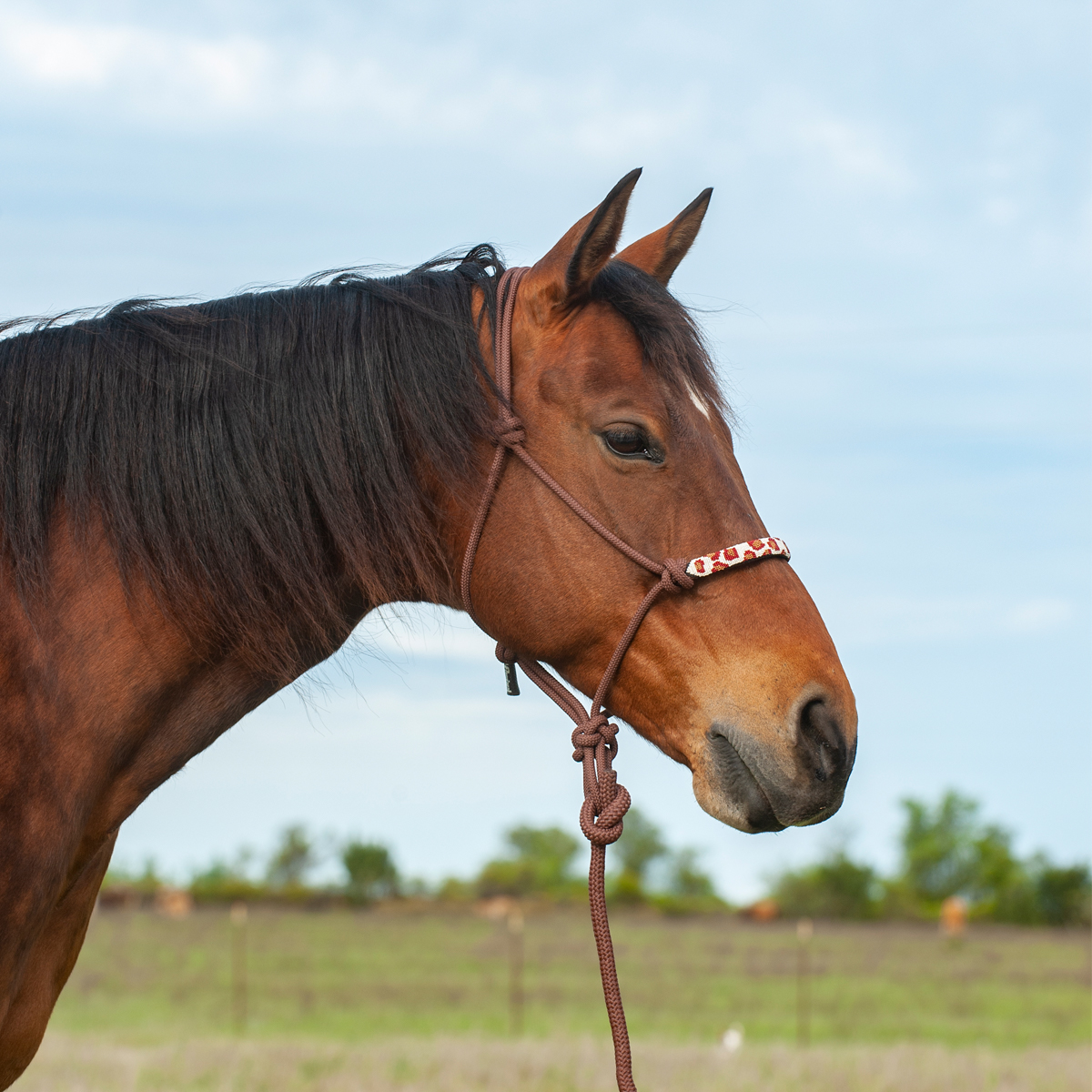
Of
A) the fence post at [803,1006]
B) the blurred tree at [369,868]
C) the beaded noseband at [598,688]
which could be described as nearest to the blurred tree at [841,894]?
the blurred tree at [369,868]

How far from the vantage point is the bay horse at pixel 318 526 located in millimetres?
2285

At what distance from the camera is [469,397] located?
2.46 m

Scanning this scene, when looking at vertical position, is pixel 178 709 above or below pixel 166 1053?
above

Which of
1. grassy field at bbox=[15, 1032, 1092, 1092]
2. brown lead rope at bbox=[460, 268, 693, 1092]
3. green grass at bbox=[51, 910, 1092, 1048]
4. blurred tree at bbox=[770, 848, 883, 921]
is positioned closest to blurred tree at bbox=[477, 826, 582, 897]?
blurred tree at bbox=[770, 848, 883, 921]

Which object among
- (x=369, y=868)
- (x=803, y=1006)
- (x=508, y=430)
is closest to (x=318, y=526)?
(x=508, y=430)

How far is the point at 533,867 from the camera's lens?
44969 millimetres

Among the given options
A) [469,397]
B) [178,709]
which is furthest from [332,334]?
[178,709]

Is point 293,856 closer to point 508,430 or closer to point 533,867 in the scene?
point 533,867

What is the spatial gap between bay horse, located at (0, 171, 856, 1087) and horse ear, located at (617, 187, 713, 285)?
0.23 m

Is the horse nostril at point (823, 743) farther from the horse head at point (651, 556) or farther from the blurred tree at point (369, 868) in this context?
the blurred tree at point (369, 868)

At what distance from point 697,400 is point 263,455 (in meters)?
1.04

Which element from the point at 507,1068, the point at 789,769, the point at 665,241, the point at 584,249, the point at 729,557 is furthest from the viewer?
the point at 507,1068

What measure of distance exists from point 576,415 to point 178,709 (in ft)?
3.88

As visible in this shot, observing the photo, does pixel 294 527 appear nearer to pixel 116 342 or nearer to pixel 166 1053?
pixel 116 342
